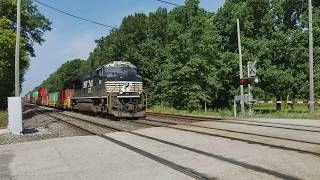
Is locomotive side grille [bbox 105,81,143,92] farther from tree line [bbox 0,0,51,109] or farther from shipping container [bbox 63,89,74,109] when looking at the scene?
shipping container [bbox 63,89,74,109]

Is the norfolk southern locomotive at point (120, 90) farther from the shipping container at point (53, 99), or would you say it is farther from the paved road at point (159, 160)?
the shipping container at point (53, 99)

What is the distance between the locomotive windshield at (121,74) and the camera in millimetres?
30844

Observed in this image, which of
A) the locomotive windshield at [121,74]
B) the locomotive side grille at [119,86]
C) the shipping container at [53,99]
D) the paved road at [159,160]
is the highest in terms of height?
the locomotive windshield at [121,74]

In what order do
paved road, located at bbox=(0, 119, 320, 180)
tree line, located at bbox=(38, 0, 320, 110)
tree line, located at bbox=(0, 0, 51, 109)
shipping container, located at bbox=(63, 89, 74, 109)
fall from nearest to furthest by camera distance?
1. paved road, located at bbox=(0, 119, 320, 180)
2. tree line, located at bbox=(0, 0, 51, 109)
3. tree line, located at bbox=(38, 0, 320, 110)
4. shipping container, located at bbox=(63, 89, 74, 109)

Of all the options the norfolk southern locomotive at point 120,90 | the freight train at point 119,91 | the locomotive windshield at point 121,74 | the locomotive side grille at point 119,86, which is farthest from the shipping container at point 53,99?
the locomotive side grille at point 119,86

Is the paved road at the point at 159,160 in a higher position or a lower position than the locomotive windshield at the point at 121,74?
lower

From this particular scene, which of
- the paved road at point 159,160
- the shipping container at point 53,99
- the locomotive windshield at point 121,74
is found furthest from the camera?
the shipping container at point 53,99

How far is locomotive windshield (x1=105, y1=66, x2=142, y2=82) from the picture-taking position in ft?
101

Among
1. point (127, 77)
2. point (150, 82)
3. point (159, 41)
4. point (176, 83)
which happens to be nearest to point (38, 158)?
point (127, 77)

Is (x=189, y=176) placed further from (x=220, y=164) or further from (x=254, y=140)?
(x=254, y=140)

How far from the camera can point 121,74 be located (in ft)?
102

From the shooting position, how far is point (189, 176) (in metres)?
9.38

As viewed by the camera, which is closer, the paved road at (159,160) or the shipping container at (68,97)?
the paved road at (159,160)

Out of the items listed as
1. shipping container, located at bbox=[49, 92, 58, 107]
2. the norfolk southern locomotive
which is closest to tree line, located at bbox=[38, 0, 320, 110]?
the norfolk southern locomotive
